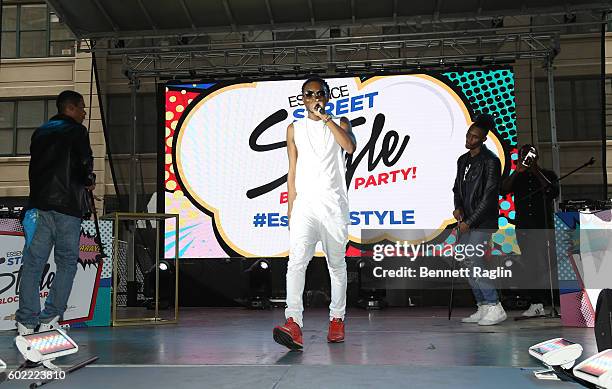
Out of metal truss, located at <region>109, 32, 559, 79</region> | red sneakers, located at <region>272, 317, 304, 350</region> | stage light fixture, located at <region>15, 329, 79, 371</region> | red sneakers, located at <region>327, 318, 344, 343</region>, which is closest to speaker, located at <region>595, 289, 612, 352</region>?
red sneakers, located at <region>272, 317, 304, 350</region>

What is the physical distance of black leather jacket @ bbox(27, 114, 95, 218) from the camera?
4320mm

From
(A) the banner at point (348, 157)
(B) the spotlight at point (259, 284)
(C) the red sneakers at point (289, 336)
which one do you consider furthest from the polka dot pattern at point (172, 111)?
Result: (C) the red sneakers at point (289, 336)

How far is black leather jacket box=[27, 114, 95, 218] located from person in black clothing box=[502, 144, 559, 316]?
4.46 meters

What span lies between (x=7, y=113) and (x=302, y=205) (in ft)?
51.3

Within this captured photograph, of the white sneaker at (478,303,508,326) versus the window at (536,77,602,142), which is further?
the window at (536,77,602,142)

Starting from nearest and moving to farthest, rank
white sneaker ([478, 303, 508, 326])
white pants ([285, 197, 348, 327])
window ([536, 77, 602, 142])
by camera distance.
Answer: white pants ([285, 197, 348, 327]), white sneaker ([478, 303, 508, 326]), window ([536, 77, 602, 142])

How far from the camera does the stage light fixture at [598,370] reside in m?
2.25

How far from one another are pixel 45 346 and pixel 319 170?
6.41 ft

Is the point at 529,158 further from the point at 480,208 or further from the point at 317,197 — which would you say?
the point at 317,197

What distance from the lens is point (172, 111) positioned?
9.45m

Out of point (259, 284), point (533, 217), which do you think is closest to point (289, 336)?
point (533, 217)

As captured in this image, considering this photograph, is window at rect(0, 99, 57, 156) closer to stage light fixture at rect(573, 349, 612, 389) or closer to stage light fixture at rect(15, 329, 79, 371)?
stage light fixture at rect(15, 329, 79, 371)

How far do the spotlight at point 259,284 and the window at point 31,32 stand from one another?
11.3 meters

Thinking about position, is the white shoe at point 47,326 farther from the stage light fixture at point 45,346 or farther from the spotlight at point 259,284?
the spotlight at point 259,284
